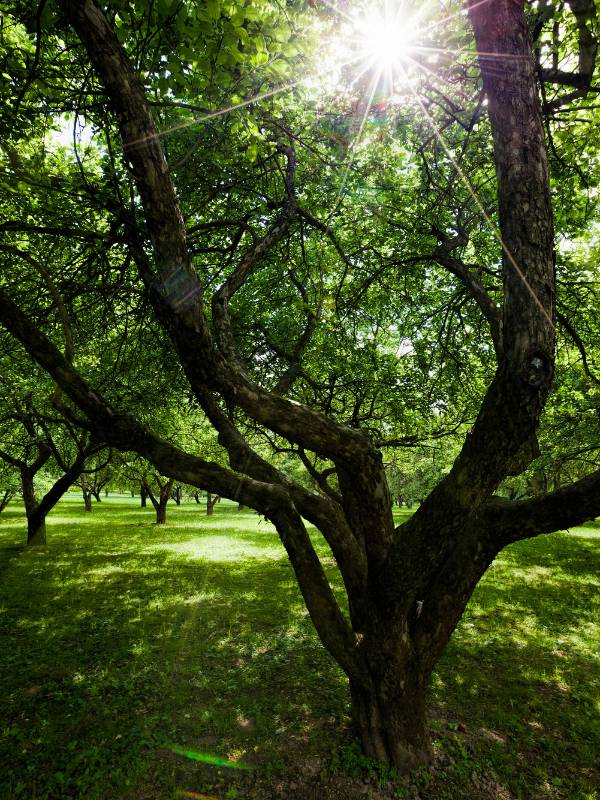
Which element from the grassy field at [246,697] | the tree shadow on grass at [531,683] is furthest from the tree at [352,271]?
the tree shadow on grass at [531,683]

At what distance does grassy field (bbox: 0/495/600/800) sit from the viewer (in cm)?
505

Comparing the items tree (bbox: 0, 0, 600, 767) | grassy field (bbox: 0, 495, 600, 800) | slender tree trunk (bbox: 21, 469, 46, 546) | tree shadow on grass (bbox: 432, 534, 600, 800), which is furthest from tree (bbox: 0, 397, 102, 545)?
tree shadow on grass (bbox: 432, 534, 600, 800)

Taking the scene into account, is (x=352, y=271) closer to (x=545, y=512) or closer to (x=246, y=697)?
(x=545, y=512)

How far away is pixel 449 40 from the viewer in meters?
5.07

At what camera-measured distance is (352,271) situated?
335 inches

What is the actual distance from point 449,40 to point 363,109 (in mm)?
1482

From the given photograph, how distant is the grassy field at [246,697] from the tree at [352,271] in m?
1.05

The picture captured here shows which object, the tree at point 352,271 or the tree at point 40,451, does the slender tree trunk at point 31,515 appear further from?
the tree at point 352,271

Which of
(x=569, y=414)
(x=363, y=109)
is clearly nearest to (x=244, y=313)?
(x=363, y=109)

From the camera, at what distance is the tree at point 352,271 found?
3.46 metres

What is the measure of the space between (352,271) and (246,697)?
7939mm

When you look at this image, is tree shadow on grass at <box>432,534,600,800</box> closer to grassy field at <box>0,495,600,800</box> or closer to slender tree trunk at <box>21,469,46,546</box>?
grassy field at <box>0,495,600,800</box>

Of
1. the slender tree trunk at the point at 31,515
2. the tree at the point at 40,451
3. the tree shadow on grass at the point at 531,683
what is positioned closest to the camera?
the tree shadow on grass at the point at 531,683

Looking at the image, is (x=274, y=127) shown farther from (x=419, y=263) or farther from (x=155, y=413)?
(x=155, y=413)
